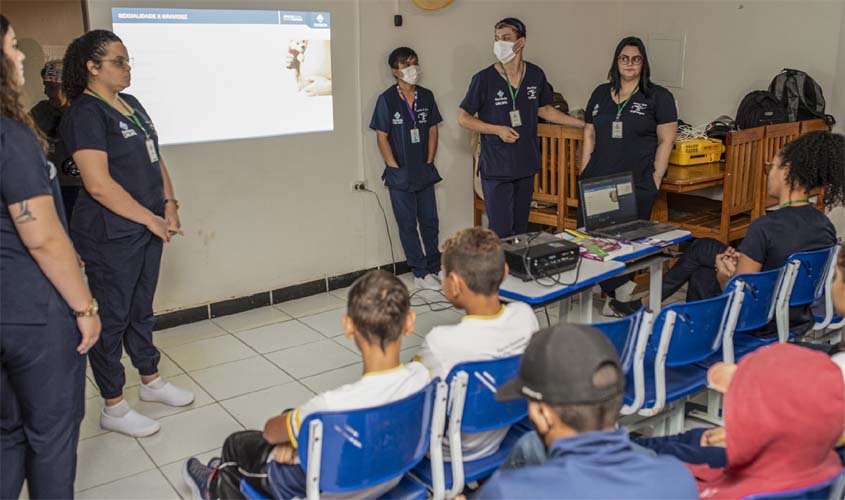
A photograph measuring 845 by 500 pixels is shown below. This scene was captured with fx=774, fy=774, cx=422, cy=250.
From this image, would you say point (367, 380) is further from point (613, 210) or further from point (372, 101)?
point (372, 101)

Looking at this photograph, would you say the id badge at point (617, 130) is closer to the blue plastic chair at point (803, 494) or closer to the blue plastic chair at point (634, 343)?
the blue plastic chair at point (634, 343)

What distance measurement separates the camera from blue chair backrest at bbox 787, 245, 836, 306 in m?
3.01

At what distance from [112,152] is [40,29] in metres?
1.31

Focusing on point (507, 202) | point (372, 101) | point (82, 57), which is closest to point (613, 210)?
point (507, 202)

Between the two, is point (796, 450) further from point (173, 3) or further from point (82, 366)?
point (173, 3)

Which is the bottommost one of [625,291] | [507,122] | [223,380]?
[223,380]

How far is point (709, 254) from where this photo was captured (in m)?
3.84

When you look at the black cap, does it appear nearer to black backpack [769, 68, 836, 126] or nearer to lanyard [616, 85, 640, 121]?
lanyard [616, 85, 640, 121]

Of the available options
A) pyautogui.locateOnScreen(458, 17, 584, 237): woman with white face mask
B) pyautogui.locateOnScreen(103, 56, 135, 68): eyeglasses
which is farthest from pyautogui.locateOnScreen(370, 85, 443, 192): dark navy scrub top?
pyautogui.locateOnScreen(103, 56, 135, 68): eyeglasses

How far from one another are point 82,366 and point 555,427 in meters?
1.57

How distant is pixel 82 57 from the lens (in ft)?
10.1

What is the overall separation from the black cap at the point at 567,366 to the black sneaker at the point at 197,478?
5.06 ft

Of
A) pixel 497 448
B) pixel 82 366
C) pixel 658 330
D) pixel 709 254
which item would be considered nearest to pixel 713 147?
pixel 709 254

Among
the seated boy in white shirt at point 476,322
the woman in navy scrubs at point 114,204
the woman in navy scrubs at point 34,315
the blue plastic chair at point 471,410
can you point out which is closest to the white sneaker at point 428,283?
the woman in navy scrubs at point 114,204
